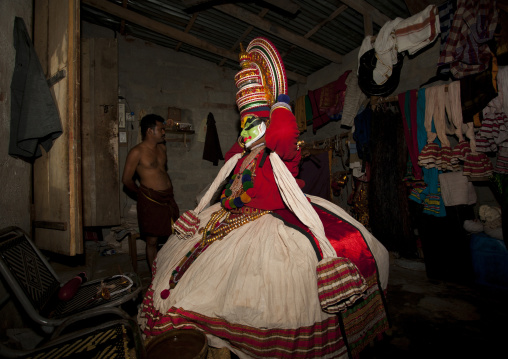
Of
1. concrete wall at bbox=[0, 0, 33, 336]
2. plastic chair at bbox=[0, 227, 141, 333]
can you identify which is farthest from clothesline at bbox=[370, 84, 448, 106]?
concrete wall at bbox=[0, 0, 33, 336]

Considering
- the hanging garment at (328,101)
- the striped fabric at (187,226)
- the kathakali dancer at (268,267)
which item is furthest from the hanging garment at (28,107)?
the hanging garment at (328,101)

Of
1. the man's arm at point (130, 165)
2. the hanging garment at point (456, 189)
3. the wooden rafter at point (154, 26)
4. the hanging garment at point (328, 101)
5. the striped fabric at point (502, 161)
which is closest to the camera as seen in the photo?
the striped fabric at point (502, 161)

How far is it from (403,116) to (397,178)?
0.95 metres

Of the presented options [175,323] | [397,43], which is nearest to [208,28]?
[397,43]

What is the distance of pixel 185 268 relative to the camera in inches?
64.0

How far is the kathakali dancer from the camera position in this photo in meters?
1.34

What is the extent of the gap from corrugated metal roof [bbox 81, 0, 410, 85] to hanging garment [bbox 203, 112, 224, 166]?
5.54ft

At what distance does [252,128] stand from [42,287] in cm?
194

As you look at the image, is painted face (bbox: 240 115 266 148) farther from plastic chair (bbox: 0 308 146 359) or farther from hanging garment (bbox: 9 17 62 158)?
hanging garment (bbox: 9 17 62 158)

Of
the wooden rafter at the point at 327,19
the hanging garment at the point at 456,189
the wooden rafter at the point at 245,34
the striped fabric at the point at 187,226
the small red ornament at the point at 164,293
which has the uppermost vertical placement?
the wooden rafter at the point at 245,34

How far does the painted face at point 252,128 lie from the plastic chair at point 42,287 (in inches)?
59.0

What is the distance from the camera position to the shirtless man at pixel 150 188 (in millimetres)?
3906

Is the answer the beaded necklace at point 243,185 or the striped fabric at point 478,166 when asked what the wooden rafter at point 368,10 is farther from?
the beaded necklace at point 243,185

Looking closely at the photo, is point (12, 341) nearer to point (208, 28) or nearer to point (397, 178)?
point (397, 178)
